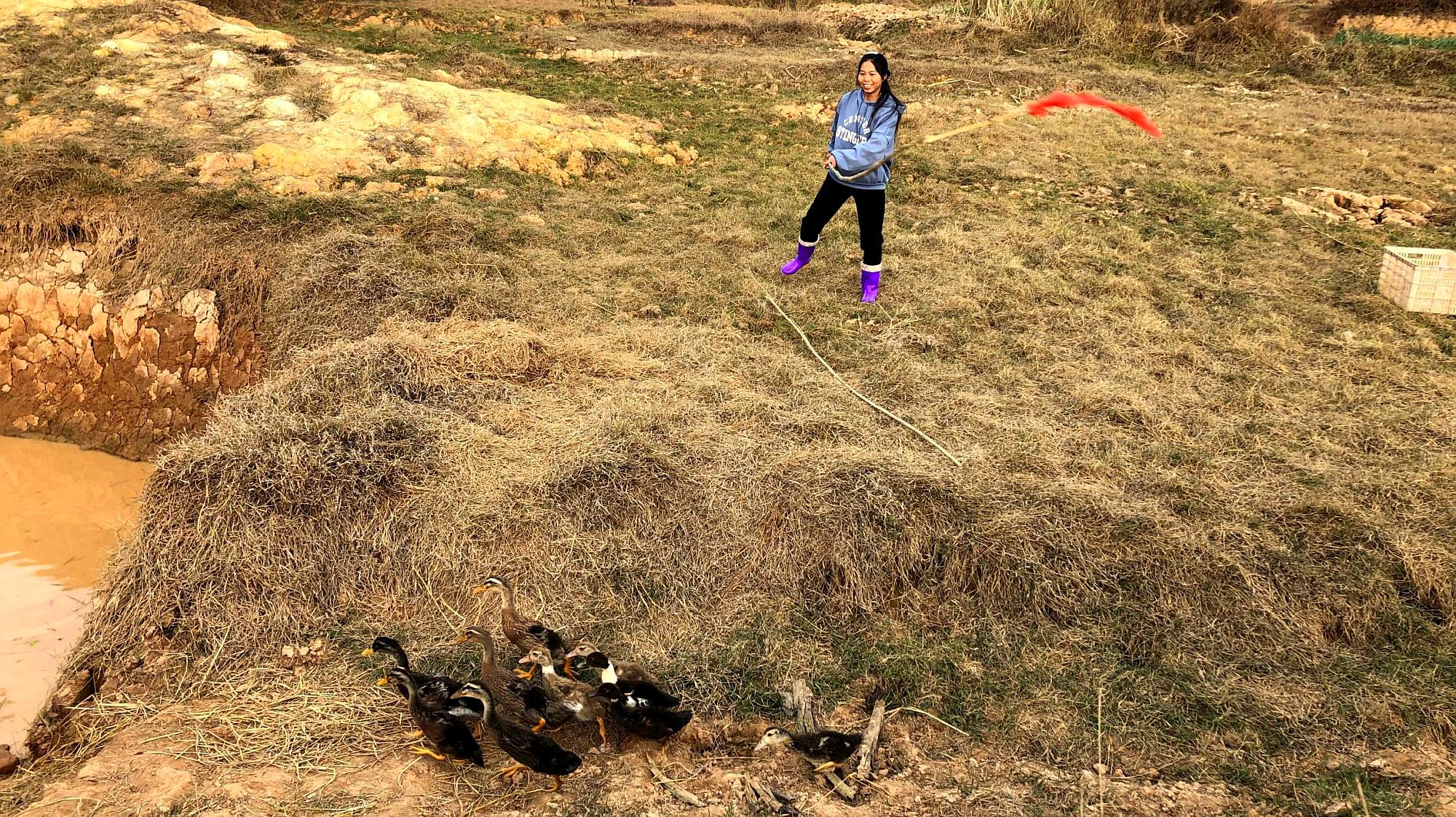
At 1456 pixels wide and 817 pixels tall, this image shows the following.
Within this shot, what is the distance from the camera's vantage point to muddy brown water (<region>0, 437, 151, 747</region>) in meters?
4.11

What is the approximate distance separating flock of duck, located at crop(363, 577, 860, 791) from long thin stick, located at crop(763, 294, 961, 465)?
5.47ft

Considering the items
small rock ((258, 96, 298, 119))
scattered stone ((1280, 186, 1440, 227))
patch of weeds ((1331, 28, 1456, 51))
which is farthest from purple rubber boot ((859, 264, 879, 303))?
patch of weeds ((1331, 28, 1456, 51))

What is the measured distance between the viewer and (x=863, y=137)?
5680 millimetres

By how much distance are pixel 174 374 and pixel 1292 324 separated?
24.0 ft

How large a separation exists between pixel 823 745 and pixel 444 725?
52.1 inches

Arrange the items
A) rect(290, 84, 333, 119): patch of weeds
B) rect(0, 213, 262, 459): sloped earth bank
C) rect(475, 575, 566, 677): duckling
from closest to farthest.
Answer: rect(475, 575, 566, 677): duckling, rect(0, 213, 262, 459): sloped earth bank, rect(290, 84, 333, 119): patch of weeds

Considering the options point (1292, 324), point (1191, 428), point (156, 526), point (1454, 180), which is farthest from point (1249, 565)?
point (1454, 180)

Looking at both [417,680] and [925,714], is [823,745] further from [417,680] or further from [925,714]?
[417,680]

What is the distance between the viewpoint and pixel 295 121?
7844 millimetres

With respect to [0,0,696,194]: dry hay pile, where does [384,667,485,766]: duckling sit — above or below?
below

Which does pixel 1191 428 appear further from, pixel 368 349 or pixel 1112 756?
pixel 368 349

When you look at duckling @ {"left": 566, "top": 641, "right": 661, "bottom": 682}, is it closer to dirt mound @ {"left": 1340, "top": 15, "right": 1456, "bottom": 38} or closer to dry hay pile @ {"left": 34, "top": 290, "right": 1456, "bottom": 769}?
dry hay pile @ {"left": 34, "top": 290, "right": 1456, "bottom": 769}

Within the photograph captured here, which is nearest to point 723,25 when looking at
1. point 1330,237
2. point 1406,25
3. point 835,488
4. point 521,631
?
point 1330,237

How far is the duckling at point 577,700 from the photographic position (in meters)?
3.36
